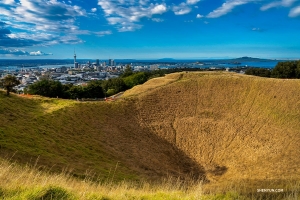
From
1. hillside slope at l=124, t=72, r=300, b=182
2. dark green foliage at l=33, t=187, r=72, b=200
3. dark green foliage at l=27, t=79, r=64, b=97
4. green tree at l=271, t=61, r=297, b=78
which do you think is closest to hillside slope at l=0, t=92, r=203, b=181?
hillside slope at l=124, t=72, r=300, b=182

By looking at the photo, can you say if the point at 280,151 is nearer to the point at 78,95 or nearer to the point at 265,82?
the point at 265,82

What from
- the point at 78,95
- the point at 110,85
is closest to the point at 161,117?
the point at 78,95

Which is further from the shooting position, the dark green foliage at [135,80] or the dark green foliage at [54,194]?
the dark green foliage at [135,80]

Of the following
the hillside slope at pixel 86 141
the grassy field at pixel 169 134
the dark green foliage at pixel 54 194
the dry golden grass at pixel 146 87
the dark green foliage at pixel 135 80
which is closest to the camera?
the dark green foliage at pixel 54 194

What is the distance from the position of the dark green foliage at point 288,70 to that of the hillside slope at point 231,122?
26264 millimetres

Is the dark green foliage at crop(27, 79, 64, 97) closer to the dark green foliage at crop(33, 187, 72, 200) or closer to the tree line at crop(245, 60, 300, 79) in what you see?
the dark green foliage at crop(33, 187, 72, 200)

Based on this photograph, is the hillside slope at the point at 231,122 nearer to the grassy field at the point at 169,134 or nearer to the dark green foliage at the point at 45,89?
the grassy field at the point at 169,134

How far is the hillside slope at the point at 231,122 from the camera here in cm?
2223

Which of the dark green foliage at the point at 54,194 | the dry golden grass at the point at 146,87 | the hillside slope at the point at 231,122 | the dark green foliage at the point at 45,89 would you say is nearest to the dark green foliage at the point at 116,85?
the dark green foliage at the point at 45,89

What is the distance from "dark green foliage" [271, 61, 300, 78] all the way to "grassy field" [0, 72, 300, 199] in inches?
1022

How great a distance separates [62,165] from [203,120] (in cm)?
2136

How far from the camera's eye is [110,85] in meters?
71.7

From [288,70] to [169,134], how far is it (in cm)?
4742

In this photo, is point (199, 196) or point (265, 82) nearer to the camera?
point (199, 196)
